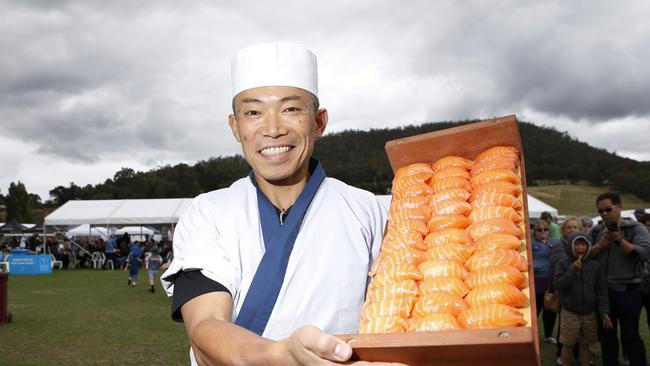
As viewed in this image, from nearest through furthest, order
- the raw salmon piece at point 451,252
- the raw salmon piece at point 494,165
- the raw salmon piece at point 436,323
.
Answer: the raw salmon piece at point 436,323, the raw salmon piece at point 451,252, the raw salmon piece at point 494,165

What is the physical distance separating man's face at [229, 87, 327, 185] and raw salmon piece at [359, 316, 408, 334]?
76 centimetres

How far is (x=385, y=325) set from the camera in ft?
6.05

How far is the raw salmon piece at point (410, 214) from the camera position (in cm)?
244

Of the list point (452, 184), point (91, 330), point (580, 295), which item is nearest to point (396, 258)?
point (452, 184)

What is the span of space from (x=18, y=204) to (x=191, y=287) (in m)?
110

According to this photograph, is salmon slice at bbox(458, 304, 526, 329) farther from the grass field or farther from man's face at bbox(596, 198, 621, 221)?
the grass field

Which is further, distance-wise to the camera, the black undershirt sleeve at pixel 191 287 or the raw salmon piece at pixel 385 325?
the black undershirt sleeve at pixel 191 287

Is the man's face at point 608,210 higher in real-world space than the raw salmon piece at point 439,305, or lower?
higher

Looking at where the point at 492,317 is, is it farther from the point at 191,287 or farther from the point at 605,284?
the point at 605,284

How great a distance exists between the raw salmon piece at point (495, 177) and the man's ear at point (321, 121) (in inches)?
26.7

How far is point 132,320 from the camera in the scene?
41.9 ft

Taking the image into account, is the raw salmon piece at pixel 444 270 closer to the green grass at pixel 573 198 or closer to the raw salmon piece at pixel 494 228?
the raw salmon piece at pixel 494 228

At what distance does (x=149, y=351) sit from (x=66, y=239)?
96.9 ft

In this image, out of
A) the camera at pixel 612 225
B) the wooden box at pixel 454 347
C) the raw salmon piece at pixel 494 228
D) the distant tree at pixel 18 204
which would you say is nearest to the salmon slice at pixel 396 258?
the raw salmon piece at pixel 494 228
